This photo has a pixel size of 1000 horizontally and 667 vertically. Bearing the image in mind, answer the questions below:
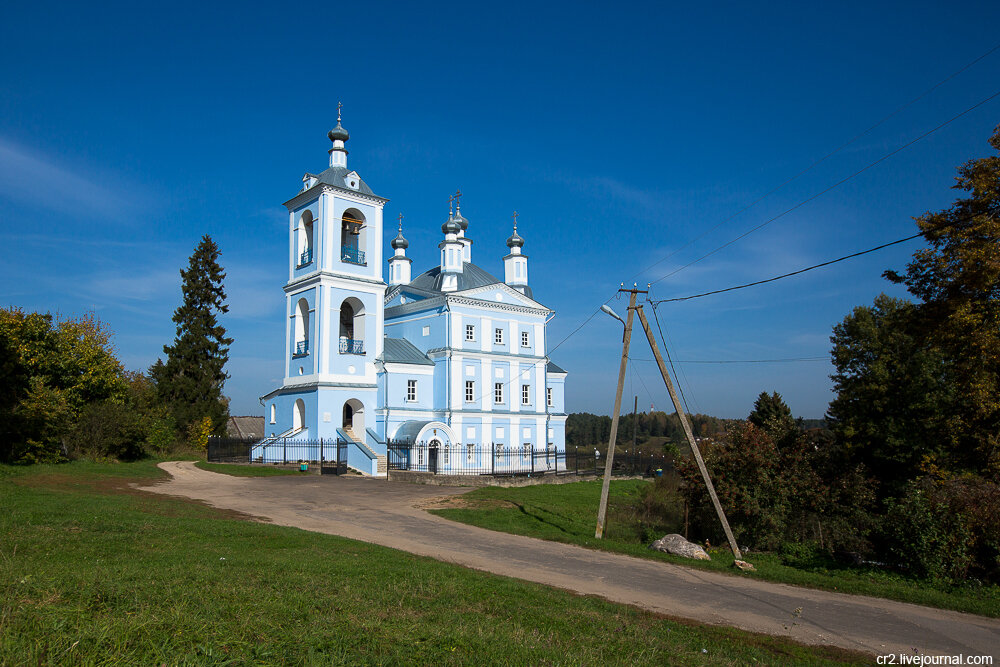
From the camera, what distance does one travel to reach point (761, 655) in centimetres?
714

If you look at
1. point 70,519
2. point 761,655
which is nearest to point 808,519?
point 761,655

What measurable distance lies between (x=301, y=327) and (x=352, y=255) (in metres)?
4.86

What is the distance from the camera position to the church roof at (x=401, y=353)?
3819 cm

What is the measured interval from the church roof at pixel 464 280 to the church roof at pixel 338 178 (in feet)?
27.8

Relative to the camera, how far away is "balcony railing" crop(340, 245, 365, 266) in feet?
121

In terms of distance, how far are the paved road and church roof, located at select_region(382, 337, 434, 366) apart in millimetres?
17730

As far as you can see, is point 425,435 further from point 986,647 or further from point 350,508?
point 986,647

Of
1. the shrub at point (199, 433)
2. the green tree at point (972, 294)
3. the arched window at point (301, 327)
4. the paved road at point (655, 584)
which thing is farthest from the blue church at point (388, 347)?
the green tree at point (972, 294)

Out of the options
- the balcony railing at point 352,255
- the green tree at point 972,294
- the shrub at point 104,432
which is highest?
the balcony railing at point 352,255

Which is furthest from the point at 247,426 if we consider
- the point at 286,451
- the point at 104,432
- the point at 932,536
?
the point at 932,536

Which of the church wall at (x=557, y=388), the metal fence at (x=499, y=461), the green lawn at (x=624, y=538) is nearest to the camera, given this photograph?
the green lawn at (x=624, y=538)

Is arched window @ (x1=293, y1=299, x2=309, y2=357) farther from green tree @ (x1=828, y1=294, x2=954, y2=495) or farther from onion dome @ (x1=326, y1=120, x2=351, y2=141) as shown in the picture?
green tree @ (x1=828, y1=294, x2=954, y2=495)

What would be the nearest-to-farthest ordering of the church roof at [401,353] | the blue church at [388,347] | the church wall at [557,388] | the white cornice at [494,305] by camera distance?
the blue church at [388,347] < the church roof at [401,353] < the white cornice at [494,305] < the church wall at [557,388]

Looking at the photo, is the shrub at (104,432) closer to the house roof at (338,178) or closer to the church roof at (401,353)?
the church roof at (401,353)
